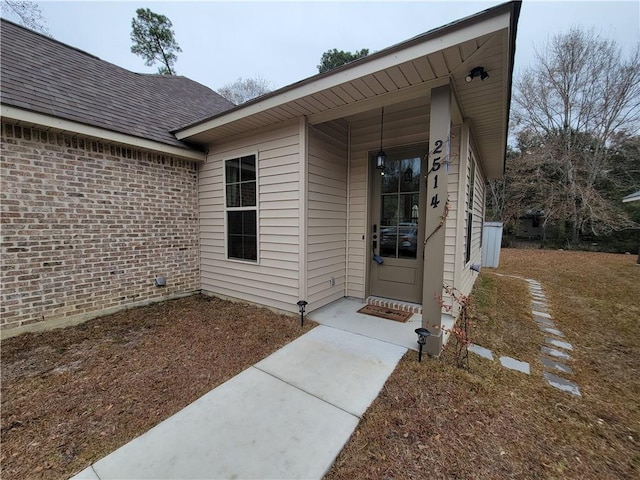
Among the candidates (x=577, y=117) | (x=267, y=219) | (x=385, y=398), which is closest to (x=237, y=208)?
(x=267, y=219)

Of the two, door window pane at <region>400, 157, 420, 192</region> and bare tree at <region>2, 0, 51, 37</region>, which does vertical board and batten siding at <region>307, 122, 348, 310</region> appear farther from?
bare tree at <region>2, 0, 51, 37</region>

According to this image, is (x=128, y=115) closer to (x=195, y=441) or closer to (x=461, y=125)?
(x=195, y=441)

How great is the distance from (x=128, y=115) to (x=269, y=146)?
8.13ft

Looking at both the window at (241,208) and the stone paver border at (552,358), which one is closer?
the stone paver border at (552,358)

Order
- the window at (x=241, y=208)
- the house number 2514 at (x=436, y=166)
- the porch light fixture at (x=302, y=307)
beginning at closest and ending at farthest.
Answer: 1. the house number 2514 at (x=436, y=166)
2. the porch light fixture at (x=302, y=307)
3. the window at (x=241, y=208)

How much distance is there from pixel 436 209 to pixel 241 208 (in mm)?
3008

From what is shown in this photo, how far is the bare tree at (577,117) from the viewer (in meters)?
12.4

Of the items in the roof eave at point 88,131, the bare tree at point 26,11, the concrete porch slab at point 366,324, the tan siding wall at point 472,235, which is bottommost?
the concrete porch slab at point 366,324

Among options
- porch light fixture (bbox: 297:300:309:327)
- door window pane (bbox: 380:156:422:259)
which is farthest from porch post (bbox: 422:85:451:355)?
porch light fixture (bbox: 297:300:309:327)

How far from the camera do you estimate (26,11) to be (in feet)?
19.6

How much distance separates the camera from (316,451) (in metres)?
1.63

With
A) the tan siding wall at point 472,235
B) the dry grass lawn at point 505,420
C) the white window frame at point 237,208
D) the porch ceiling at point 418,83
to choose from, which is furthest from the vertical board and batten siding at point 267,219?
the tan siding wall at point 472,235

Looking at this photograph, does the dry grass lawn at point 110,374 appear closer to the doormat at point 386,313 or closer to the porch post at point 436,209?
the doormat at point 386,313

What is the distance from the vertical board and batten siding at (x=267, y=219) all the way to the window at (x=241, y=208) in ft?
0.37
